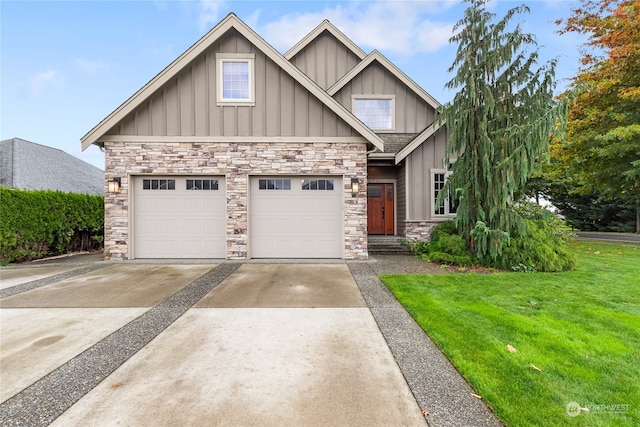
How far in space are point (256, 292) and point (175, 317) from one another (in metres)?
1.40

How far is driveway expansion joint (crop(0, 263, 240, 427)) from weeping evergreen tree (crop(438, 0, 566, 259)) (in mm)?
6862

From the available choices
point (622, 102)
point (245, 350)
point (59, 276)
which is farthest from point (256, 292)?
point (622, 102)

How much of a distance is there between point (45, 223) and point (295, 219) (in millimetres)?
7303

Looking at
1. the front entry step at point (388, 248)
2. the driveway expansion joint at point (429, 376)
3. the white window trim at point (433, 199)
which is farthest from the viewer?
the white window trim at point (433, 199)

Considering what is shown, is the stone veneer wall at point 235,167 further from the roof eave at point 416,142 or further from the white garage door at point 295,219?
the roof eave at point 416,142

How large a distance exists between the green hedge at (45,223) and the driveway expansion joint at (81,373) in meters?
6.72

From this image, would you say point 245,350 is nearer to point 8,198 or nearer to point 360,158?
point 360,158

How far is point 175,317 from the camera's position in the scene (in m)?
3.75

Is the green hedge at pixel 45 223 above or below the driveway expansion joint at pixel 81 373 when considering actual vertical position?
above

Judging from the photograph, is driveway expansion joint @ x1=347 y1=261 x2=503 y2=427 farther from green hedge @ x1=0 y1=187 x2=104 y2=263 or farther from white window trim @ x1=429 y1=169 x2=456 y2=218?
green hedge @ x1=0 y1=187 x2=104 y2=263

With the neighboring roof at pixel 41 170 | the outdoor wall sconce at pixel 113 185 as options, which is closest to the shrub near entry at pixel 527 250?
the outdoor wall sconce at pixel 113 185

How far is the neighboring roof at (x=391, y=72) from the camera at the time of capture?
428 inches

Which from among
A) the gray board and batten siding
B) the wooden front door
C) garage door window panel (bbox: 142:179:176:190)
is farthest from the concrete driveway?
the wooden front door

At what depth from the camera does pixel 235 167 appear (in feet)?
25.8
